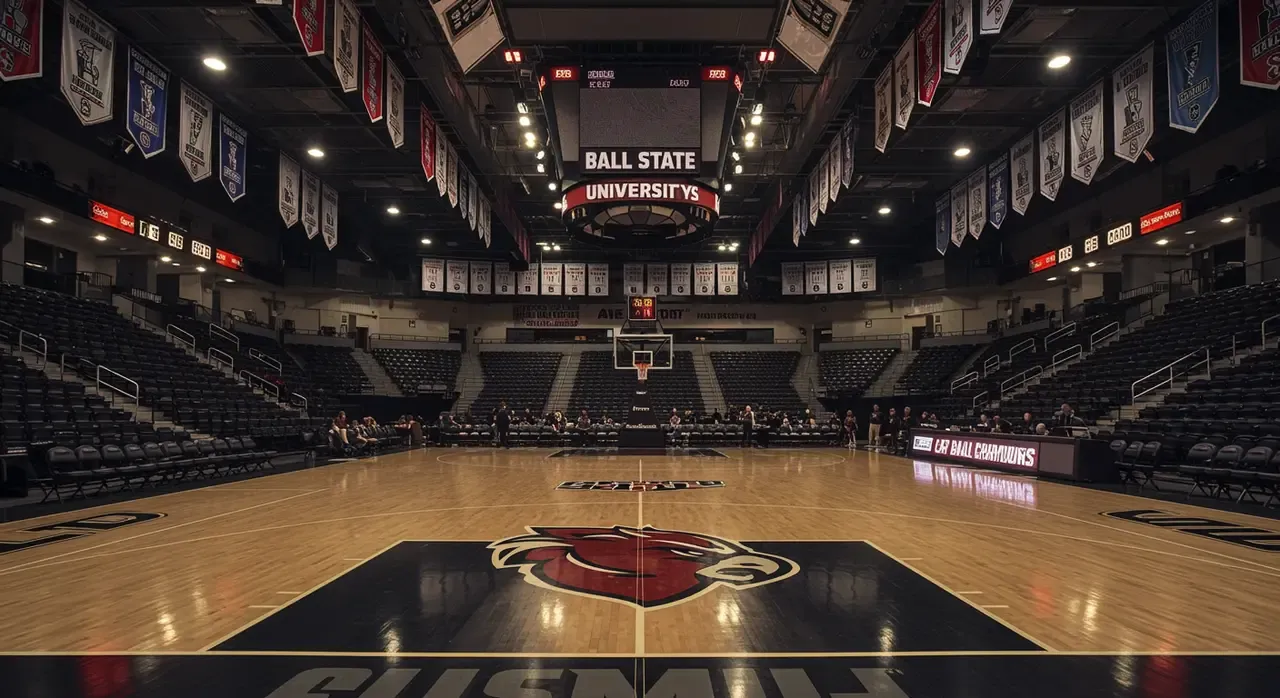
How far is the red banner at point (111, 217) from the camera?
16656 millimetres

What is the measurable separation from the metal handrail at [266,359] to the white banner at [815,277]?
2100 cm

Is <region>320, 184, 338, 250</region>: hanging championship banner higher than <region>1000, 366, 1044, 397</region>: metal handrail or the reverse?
higher

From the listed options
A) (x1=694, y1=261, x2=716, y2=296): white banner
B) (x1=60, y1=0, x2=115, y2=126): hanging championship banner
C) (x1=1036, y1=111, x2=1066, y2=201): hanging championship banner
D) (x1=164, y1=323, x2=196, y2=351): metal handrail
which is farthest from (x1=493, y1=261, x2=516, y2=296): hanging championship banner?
(x1=1036, y1=111, x2=1066, y2=201): hanging championship banner

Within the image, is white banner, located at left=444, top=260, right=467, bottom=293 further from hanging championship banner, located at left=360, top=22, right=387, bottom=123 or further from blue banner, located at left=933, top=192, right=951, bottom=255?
blue banner, located at left=933, top=192, right=951, bottom=255

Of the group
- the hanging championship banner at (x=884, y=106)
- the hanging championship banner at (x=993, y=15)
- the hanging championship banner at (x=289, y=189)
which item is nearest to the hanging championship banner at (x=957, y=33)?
the hanging championship banner at (x=993, y=15)

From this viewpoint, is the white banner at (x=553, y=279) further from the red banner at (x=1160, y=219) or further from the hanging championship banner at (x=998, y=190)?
the red banner at (x=1160, y=219)

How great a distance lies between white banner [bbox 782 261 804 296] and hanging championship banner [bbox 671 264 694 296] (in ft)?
13.7

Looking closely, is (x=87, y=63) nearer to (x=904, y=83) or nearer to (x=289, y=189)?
(x=289, y=189)

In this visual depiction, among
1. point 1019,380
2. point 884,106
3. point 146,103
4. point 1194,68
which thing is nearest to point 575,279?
point 1019,380

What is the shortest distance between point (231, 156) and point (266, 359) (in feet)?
39.9

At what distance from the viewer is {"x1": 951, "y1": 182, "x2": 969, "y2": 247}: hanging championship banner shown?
18.0m

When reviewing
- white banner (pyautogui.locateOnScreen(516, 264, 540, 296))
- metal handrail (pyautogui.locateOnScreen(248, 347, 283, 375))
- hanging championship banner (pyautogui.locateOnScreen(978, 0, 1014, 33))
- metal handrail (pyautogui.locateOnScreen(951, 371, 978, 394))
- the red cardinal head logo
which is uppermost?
hanging championship banner (pyautogui.locateOnScreen(978, 0, 1014, 33))

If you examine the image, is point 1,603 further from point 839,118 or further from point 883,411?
point 883,411

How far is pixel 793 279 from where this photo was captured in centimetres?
2831
